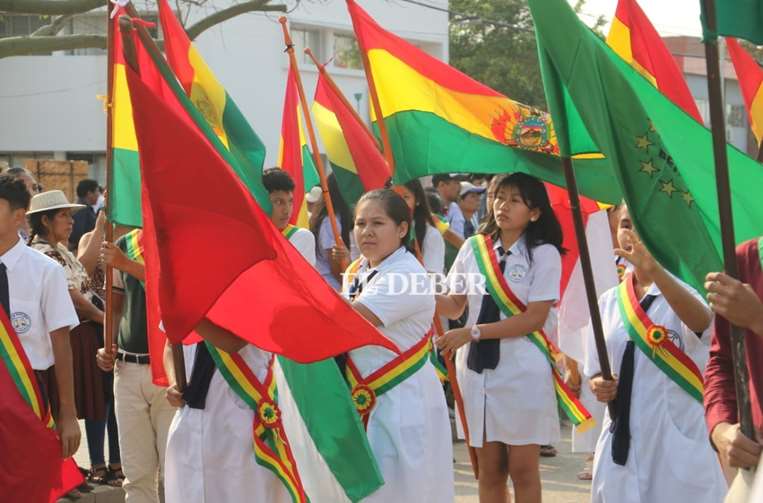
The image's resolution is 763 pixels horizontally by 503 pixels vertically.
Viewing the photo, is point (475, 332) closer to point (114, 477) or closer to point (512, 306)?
point (512, 306)

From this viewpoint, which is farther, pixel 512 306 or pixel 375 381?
pixel 512 306

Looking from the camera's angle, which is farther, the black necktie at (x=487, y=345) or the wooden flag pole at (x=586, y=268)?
the black necktie at (x=487, y=345)

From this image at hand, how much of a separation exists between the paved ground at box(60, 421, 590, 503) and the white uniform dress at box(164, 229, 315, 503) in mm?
2524

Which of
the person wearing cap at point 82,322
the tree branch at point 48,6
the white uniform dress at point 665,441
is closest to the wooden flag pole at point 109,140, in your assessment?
the person wearing cap at point 82,322

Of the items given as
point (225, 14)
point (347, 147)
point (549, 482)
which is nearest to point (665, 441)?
point (347, 147)

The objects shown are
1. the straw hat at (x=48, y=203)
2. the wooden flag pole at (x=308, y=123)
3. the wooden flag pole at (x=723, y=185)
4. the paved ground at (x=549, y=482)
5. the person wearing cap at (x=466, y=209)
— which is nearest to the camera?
the wooden flag pole at (x=723, y=185)

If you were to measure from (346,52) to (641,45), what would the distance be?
25738 mm

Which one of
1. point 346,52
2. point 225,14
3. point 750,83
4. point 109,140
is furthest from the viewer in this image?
point 346,52

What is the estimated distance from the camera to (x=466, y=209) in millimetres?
13539

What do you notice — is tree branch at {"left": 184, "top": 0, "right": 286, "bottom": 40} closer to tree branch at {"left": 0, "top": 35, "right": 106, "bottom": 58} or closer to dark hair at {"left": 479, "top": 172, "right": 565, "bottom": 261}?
tree branch at {"left": 0, "top": 35, "right": 106, "bottom": 58}

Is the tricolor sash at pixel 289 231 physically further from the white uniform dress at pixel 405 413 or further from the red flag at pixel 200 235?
the red flag at pixel 200 235

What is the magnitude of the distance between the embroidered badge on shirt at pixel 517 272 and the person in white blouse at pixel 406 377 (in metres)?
0.85

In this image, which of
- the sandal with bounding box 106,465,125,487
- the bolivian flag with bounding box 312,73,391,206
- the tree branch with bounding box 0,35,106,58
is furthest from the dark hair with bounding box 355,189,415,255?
the tree branch with bounding box 0,35,106,58

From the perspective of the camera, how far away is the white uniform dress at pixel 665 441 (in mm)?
5156
